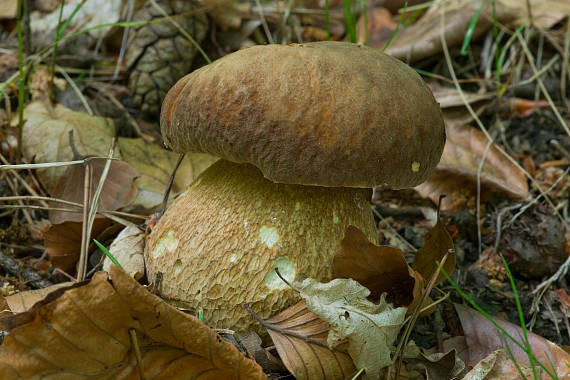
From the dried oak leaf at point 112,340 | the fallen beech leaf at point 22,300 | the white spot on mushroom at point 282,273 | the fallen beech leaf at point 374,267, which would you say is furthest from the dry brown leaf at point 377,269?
the fallen beech leaf at point 22,300

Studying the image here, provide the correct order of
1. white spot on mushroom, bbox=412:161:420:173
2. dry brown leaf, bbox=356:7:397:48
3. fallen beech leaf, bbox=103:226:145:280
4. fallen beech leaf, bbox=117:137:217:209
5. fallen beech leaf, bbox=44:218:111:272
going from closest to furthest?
1. white spot on mushroom, bbox=412:161:420:173
2. fallen beech leaf, bbox=103:226:145:280
3. fallen beech leaf, bbox=44:218:111:272
4. fallen beech leaf, bbox=117:137:217:209
5. dry brown leaf, bbox=356:7:397:48

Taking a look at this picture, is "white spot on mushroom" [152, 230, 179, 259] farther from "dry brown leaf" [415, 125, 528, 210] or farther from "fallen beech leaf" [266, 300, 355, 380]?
"dry brown leaf" [415, 125, 528, 210]

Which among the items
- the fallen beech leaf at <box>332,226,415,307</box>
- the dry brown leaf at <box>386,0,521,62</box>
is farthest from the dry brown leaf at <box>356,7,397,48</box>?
the fallen beech leaf at <box>332,226,415,307</box>

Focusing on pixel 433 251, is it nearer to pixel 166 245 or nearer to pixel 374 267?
pixel 374 267

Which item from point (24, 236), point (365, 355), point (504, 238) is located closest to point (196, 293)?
point (365, 355)

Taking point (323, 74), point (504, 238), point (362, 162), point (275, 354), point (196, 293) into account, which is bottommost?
point (504, 238)

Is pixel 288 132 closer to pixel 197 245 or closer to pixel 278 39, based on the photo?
pixel 197 245
